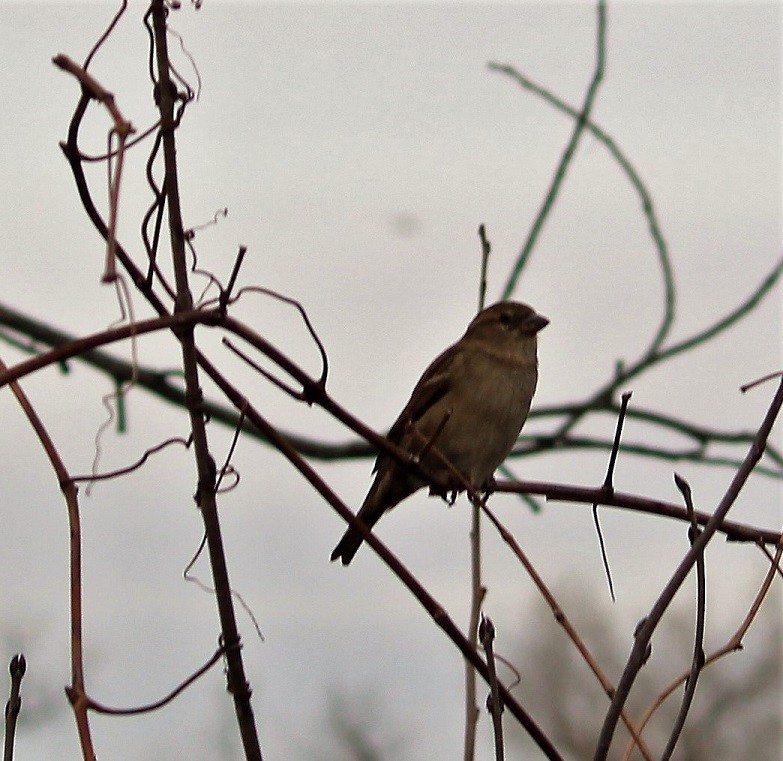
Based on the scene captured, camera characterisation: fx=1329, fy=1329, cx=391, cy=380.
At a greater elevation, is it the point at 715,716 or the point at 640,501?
the point at 715,716

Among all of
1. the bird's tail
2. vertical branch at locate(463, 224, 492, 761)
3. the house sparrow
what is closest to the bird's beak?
the house sparrow

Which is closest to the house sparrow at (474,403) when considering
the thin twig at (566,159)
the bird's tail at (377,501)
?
the bird's tail at (377,501)

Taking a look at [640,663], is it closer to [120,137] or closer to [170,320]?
[170,320]

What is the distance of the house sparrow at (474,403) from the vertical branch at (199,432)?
285 centimetres

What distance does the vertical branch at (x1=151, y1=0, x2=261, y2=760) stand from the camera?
156cm

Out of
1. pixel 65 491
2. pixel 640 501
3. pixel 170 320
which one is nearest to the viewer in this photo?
pixel 170 320

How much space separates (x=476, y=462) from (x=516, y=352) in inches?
23.4

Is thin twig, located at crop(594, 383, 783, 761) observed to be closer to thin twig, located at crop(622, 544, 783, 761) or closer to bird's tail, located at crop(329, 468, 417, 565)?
thin twig, located at crop(622, 544, 783, 761)

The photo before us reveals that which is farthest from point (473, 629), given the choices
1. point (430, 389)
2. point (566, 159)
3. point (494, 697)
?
point (430, 389)

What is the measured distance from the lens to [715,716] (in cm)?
1340

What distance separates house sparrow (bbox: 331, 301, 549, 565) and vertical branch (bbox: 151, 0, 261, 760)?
285cm

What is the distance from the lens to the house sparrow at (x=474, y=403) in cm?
473

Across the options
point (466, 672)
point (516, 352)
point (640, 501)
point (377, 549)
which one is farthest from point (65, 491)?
point (516, 352)

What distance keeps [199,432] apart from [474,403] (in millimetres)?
3400
